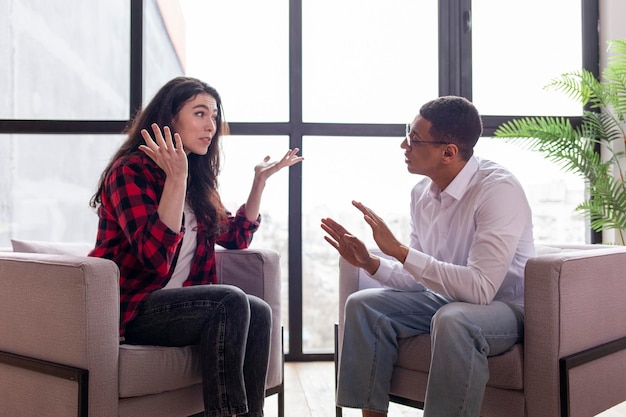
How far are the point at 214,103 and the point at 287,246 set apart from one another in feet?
4.54

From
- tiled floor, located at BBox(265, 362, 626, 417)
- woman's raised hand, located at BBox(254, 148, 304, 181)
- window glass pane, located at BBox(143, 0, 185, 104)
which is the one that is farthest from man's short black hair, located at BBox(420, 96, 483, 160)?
window glass pane, located at BBox(143, 0, 185, 104)

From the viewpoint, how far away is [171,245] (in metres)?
1.83

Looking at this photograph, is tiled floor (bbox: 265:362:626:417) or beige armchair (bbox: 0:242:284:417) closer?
beige armchair (bbox: 0:242:284:417)

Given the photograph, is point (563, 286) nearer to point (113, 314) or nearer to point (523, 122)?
point (113, 314)

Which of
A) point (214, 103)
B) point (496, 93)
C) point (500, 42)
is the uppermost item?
point (500, 42)

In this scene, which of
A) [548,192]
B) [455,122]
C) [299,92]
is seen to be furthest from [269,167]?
[548,192]

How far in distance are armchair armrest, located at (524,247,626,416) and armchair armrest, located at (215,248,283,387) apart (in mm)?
901

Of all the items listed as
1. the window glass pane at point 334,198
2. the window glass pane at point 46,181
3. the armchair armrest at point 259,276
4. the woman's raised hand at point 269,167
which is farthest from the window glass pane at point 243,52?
the armchair armrest at point 259,276

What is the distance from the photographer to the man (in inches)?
64.6

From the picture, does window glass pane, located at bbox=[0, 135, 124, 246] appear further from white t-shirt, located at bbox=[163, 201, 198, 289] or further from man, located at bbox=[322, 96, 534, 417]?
man, located at bbox=[322, 96, 534, 417]

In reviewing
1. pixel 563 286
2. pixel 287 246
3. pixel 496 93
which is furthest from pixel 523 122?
pixel 563 286

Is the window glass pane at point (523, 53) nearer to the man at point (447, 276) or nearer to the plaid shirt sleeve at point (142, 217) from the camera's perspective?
the man at point (447, 276)

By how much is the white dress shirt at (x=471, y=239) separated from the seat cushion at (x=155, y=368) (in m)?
0.67

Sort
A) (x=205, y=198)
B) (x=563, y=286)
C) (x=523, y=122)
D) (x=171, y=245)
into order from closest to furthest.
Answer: (x=563, y=286) < (x=171, y=245) < (x=205, y=198) < (x=523, y=122)
